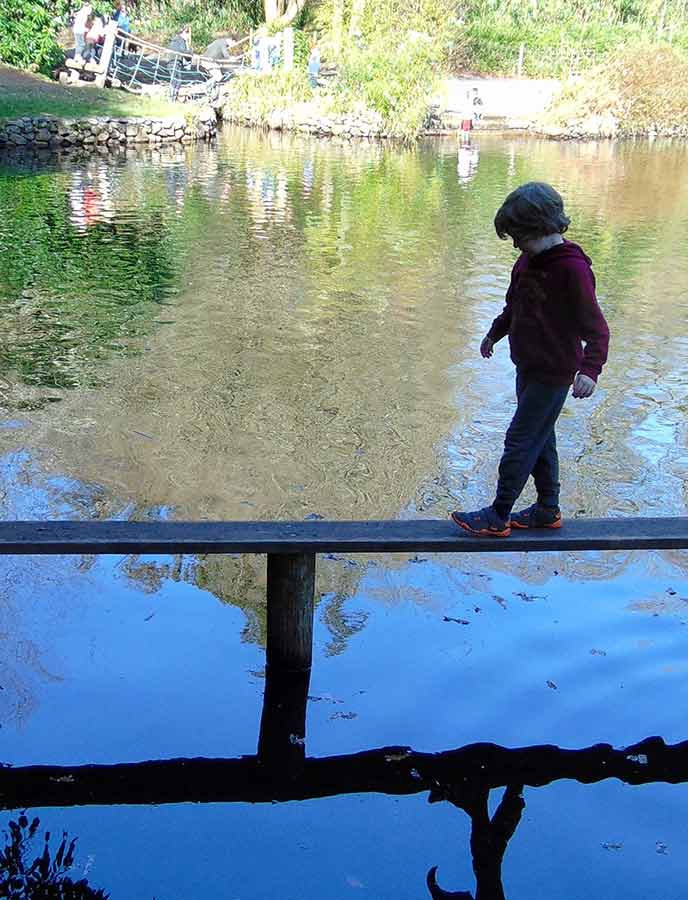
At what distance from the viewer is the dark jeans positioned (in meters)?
3.68

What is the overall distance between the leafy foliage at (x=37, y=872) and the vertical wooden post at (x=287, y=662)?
75cm

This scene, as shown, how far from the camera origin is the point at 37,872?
311 cm

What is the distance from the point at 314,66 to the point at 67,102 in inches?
325

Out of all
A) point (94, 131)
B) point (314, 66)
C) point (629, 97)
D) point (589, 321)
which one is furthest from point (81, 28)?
point (589, 321)

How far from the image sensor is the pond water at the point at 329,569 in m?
3.32

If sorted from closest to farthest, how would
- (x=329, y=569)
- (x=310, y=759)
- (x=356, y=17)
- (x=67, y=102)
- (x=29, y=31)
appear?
(x=310, y=759), (x=329, y=569), (x=67, y=102), (x=29, y=31), (x=356, y=17)

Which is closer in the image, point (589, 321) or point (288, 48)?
point (589, 321)

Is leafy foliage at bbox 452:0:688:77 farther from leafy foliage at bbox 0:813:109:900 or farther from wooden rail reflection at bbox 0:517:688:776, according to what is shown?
leafy foliage at bbox 0:813:109:900

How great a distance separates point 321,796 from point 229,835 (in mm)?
354

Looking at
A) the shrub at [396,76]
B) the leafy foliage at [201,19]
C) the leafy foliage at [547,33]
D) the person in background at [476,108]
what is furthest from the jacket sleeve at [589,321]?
the leafy foliage at [201,19]

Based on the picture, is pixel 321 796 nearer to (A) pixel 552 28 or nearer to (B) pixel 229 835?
(B) pixel 229 835

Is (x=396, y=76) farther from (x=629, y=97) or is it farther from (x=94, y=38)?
(x=629, y=97)

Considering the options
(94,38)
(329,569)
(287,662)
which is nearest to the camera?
(287,662)

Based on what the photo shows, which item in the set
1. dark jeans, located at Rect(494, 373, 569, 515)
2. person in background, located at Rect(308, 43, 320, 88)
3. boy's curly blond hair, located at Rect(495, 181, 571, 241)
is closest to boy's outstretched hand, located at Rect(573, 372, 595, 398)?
dark jeans, located at Rect(494, 373, 569, 515)
